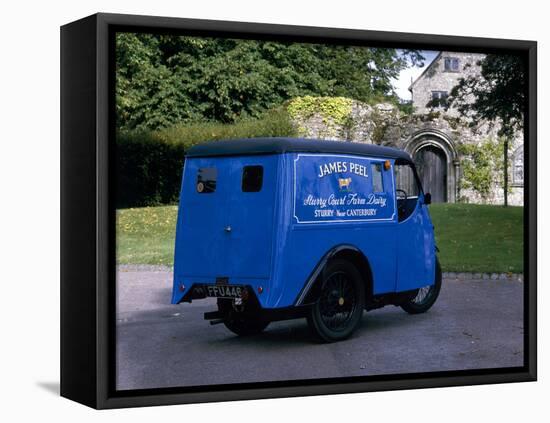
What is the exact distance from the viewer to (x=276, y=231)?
10.2 m

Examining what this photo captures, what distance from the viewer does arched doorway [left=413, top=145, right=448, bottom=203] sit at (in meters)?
11.5

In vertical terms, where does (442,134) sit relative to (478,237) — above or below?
above

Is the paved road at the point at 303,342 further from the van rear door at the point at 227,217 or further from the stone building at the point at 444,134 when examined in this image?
the stone building at the point at 444,134

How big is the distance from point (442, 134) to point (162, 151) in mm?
3002

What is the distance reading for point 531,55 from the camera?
11.9 metres

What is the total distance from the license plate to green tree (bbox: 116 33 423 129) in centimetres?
150

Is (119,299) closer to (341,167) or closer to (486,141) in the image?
(341,167)

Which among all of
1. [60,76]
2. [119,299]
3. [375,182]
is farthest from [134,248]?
[375,182]

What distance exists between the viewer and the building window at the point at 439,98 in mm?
11570

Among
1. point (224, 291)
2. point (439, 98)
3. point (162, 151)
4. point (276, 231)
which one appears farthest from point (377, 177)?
point (162, 151)

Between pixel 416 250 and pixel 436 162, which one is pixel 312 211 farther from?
pixel 436 162

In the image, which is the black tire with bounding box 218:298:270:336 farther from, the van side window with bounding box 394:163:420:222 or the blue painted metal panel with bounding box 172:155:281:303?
the van side window with bounding box 394:163:420:222

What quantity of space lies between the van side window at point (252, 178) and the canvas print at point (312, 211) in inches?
0.7

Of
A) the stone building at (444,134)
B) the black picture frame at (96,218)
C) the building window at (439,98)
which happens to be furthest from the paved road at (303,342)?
the building window at (439,98)
